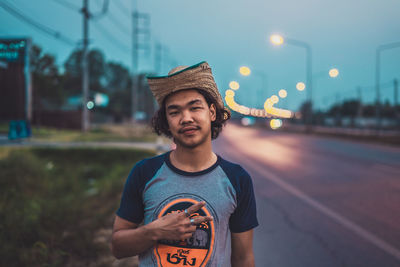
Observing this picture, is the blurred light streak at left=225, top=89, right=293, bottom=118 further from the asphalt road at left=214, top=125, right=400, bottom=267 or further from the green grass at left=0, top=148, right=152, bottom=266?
the green grass at left=0, top=148, right=152, bottom=266

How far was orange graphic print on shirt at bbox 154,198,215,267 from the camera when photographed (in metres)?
1.60

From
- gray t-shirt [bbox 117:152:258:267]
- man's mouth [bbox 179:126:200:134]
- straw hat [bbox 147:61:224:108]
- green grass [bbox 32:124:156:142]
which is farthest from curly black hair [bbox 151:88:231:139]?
green grass [bbox 32:124:156:142]

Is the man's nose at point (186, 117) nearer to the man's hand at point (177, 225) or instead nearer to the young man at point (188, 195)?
the young man at point (188, 195)

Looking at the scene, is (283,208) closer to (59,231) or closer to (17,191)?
(59,231)

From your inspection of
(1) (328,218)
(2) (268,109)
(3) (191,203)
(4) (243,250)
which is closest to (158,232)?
(3) (191,203)

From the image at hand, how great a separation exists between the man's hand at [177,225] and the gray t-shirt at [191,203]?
106 mm

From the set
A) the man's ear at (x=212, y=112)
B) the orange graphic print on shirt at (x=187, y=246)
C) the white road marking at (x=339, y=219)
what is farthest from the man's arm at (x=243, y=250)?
the white road marking at (x=339, y=219)

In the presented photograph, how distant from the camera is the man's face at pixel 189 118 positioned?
1.68 meters

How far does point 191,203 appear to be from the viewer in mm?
1599

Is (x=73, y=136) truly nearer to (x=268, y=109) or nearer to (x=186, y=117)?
(x=268, y=109)

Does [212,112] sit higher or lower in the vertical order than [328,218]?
higher

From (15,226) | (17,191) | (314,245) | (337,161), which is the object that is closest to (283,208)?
(314,245)

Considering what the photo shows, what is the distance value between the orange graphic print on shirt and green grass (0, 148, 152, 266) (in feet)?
9.40

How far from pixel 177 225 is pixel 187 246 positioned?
212 mm
